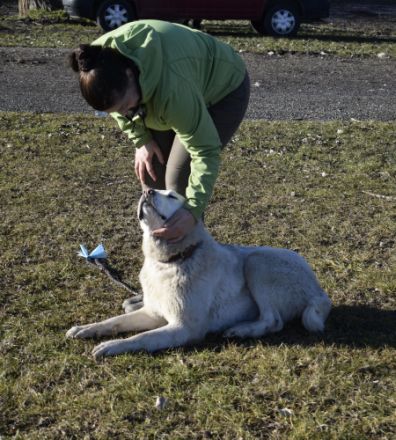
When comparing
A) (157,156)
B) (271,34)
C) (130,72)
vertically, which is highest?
(130,72)

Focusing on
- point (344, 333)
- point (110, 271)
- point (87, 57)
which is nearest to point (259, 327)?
point (344, 333)

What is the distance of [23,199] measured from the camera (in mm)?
5934

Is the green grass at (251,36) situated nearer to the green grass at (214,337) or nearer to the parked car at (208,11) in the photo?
the parked car at (208,11)

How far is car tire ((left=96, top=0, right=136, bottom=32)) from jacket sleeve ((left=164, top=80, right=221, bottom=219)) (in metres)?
10.8

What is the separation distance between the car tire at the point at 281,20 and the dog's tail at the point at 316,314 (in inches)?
436

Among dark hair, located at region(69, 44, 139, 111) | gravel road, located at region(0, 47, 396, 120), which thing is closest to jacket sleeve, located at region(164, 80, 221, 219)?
dark hair, located at region(69, 44, 139, 111)

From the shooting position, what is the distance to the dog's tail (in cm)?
393

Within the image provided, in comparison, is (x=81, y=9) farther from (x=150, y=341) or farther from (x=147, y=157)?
(x=150, y=341)

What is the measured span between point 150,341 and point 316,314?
962mm

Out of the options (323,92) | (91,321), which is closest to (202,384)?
(91,321)

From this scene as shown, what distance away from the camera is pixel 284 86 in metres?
10.4

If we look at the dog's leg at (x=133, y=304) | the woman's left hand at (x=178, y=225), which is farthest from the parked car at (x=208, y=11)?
the woman's left hand at (x=178, y=225)

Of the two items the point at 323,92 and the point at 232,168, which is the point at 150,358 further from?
the point at 323,92

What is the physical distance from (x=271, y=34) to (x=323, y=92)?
15.5 ft
